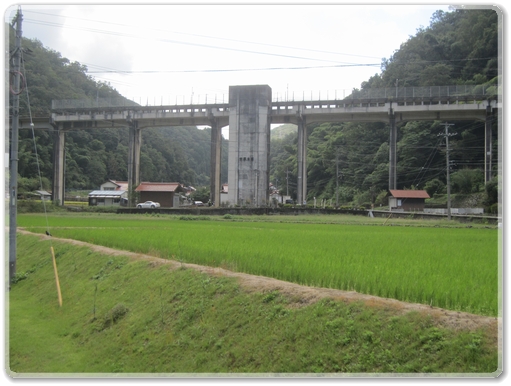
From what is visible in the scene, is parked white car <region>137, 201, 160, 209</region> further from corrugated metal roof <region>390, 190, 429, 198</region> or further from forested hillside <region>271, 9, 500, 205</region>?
corrugated metal roof <region>390, 190, 429, 198</region>

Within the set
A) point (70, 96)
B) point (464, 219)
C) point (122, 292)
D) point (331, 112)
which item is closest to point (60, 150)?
point (70, 96)

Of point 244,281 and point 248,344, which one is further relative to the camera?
point 244,281

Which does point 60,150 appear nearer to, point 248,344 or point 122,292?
point 122,292

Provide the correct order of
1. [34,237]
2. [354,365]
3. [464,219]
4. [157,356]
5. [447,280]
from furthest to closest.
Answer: [464,219] → [34,237] → [157,356] → [447,280] → [354,365]

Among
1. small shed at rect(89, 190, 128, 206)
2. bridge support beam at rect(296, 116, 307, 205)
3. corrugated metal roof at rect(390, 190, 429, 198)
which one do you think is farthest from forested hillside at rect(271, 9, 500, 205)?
small shed at rect(89, 190, 128, 206)

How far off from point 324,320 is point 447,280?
2.47m

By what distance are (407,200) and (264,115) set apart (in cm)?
1917

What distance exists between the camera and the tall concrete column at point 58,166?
204 ft

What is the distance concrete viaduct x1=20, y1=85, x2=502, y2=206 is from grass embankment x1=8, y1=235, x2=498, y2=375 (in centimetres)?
4091

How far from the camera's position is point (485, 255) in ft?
36.8

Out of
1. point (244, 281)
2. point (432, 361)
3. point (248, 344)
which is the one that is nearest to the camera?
point (432, 361)

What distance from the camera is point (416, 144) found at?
64.8 metres

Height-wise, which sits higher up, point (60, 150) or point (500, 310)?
point (60, 150)

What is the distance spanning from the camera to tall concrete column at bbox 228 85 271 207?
5397cm
